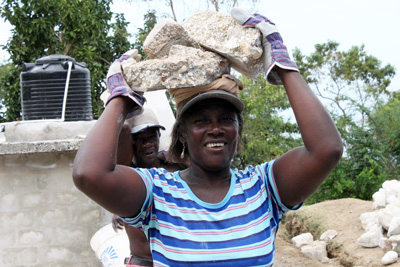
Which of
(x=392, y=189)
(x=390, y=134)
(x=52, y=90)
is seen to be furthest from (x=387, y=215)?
(x=52, y=90)

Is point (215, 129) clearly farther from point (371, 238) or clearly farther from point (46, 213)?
point (371, 238)

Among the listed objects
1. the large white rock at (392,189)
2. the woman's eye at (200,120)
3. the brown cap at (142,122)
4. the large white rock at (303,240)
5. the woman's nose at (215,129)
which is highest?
the woman's eye at (200,120)

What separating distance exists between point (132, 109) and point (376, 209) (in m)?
6.63

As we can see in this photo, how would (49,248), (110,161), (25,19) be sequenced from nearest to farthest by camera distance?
1. (110,161)
2. (49,248)
3. (25,19)

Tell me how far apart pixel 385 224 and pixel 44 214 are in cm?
433

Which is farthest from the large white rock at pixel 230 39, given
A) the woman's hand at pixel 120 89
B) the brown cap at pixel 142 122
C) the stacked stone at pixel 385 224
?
the stacked stone at pixel 385 224

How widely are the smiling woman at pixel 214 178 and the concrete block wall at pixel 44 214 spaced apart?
3466 mm

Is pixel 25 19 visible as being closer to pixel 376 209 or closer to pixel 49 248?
pixel 49 248

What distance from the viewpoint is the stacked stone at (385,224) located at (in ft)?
21.3

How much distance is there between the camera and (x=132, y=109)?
6.48 ft

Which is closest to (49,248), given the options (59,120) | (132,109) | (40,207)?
(40,207)

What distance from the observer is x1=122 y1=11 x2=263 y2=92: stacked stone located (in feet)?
6.41

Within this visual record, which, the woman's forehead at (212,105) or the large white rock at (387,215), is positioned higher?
the woman's forehead at (212,105)

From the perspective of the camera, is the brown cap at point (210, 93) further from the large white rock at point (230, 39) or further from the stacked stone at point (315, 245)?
the stacked stone at point (315, 245)
